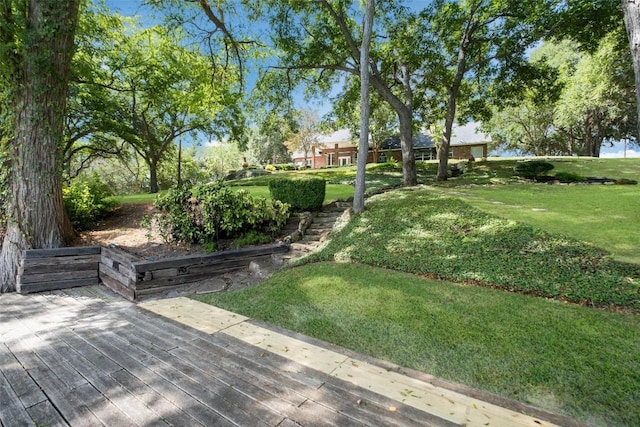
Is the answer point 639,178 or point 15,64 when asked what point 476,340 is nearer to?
point 15,64

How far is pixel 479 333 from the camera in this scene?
3.09 metres

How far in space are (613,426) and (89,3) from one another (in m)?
15.3

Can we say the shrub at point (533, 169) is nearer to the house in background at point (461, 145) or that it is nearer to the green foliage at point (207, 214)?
the house in background at point (461, 145)

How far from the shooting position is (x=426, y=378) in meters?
2.52

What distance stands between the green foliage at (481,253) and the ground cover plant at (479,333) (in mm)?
290

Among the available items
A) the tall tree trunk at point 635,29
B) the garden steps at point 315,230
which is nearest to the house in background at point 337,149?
the garden steps at point 315,230

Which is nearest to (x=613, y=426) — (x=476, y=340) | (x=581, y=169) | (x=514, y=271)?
(x=476, y=340)

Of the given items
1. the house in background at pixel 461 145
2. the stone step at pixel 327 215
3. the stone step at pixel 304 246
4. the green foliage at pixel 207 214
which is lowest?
the stone step at pixel 304 246

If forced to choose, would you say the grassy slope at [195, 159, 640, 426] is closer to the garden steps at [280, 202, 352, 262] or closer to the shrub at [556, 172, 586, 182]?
the garden steps at [280, 202, 352, 262]

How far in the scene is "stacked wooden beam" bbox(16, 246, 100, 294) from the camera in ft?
17.0

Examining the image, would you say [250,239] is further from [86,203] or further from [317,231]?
[86,203]

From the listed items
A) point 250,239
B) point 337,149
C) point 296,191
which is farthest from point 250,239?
point 337,149

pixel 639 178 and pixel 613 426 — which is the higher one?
pixel 639 178

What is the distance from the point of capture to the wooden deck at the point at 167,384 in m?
2.04
